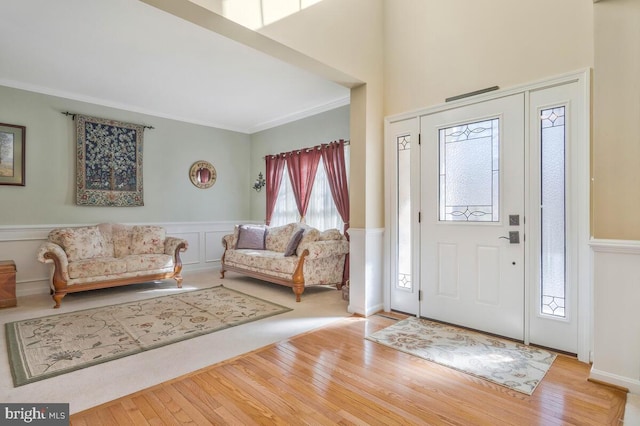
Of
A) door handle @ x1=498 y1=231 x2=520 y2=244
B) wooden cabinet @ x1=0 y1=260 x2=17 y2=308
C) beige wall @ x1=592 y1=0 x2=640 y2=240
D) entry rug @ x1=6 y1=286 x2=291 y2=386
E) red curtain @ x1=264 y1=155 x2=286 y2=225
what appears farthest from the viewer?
red curtain @ x1=264 y1=155 x2=286 y2=225

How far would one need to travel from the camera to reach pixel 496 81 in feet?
9.93

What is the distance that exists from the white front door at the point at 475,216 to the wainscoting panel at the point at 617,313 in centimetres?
66

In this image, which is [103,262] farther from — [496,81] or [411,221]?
[496,81]

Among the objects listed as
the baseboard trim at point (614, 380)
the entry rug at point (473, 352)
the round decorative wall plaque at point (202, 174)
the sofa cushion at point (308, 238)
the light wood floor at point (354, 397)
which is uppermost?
the round decorative wall plaque at point (202, 174)

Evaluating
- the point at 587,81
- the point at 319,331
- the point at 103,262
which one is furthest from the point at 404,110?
the point at 103,262

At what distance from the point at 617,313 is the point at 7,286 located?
6.04 meters

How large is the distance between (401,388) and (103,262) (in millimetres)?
4166

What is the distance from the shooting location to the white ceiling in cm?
305

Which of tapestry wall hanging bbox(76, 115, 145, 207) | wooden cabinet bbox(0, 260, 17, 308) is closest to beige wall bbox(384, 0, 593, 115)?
tapestry wall hanging bbox(76, 115, 145, 207)

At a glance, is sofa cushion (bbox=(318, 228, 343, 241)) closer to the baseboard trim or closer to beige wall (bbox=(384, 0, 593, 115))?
beige wall (bbox=(384, 0, 593, 115))

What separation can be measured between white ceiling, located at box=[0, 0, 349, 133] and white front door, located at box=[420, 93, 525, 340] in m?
2.01

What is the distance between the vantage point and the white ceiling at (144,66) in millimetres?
3047

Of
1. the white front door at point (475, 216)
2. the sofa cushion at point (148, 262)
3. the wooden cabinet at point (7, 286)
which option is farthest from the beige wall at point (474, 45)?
the wooden cabinet at point (7, 286)

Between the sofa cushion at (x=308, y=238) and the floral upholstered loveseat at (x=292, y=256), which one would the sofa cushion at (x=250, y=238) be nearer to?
the floral upholstered loveseat at (x=292, y=256)
